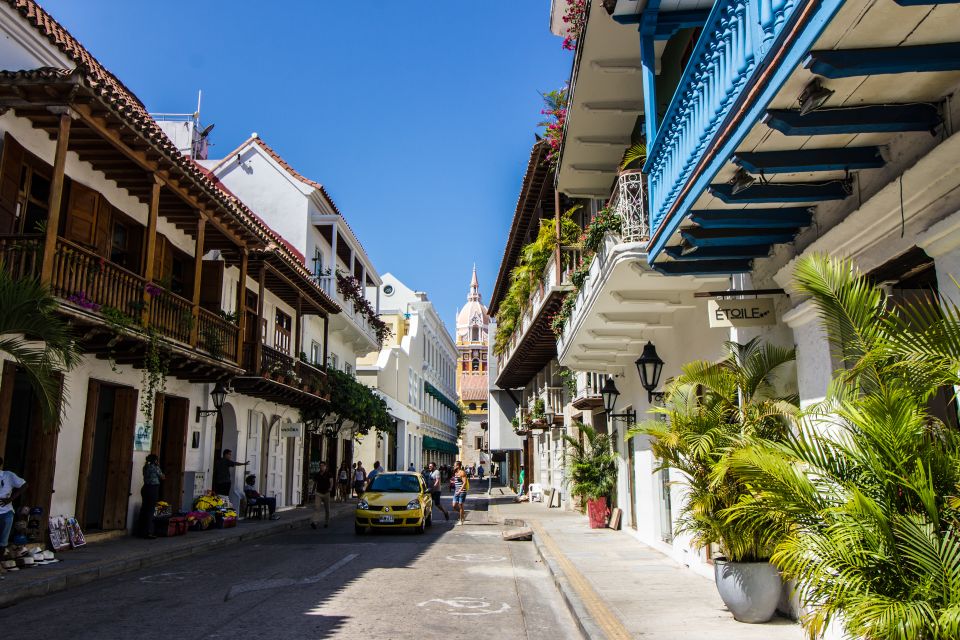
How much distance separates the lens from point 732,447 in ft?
21.9

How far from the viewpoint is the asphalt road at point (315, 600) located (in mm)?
7152

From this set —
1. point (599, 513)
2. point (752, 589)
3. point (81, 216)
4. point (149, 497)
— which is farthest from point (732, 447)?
point (149, 497)

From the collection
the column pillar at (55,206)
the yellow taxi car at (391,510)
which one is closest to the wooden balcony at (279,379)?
the yellow taxi car at (391,510)

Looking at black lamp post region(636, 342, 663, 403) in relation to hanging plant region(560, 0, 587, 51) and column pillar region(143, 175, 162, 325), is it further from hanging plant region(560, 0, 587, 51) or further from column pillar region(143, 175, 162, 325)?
column pillar region(143, 175, 162, 325)

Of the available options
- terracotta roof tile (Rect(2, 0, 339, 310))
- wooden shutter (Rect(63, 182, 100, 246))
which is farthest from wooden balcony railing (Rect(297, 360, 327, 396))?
wooden shutter (Rect(63, 182, 100, 246))

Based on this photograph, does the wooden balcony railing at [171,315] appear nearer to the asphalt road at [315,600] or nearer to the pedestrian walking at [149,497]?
the pedestrian walking at [149,497]

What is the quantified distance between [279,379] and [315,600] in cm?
1238

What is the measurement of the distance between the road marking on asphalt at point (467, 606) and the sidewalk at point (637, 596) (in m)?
0.88

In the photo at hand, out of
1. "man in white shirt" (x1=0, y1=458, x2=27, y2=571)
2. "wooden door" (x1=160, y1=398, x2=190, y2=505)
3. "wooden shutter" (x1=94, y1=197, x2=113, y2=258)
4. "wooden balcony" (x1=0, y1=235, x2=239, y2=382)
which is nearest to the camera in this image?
"man in white shirt" (x1=0, y1=458, x2=27, y2=571)

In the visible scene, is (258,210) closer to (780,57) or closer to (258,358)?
(258,358)

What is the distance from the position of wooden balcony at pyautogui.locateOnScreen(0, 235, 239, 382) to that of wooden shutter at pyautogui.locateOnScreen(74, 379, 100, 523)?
0.70 m

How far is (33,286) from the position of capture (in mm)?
8516

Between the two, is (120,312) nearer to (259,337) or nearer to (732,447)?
(259,337)

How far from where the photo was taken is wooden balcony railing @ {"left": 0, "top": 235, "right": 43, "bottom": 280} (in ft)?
33.8
